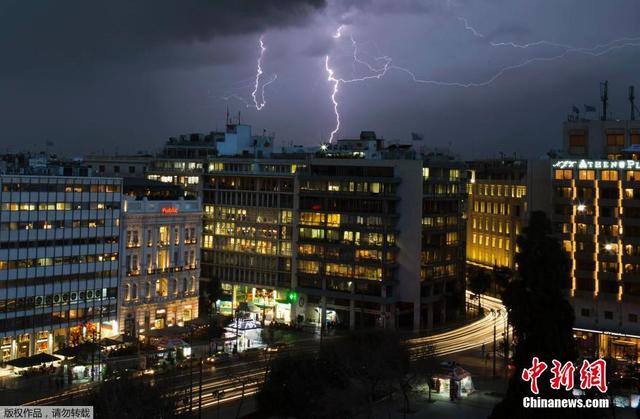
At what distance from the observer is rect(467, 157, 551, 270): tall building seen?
11700cm

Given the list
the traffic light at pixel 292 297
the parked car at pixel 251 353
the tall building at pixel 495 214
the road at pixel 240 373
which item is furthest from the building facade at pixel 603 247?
the traffic light at pixel 292 297

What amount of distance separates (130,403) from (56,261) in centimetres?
4529

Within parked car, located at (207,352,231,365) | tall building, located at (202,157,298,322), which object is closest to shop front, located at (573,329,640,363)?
parked car, located at (207,352,231,365)

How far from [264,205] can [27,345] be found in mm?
40195

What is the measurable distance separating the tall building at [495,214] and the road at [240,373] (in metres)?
15.6

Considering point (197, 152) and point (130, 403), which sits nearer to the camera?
point (130, 403)

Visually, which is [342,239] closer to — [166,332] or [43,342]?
[166,332]

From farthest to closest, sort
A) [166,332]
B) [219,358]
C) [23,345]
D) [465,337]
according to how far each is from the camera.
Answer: [465,337] < [166,332] < [23,345] < [219,358]

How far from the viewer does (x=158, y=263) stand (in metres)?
95.1

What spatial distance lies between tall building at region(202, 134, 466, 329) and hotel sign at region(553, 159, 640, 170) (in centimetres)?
1897

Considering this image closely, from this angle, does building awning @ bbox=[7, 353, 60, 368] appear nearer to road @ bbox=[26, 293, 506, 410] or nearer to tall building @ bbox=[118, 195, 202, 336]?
road @ bbox=[26, 293, 506, 410]

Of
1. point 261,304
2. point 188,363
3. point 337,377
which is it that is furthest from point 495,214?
point 337,377

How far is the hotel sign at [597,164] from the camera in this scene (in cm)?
8238

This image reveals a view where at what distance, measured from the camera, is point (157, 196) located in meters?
98.5
